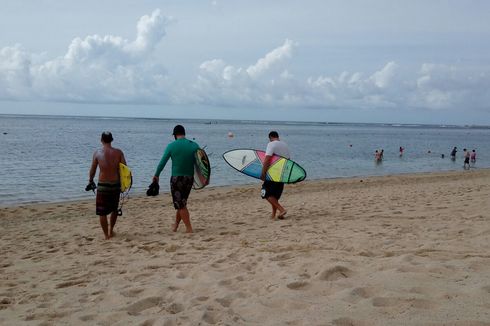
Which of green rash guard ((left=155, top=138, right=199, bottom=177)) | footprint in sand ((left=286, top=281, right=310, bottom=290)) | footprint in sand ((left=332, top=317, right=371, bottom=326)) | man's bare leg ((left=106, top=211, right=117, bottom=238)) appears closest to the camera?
footprint in sand ((left=332, top=317, right=371, bottom=326))

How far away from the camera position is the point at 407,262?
4277 mm

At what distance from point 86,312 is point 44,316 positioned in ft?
1.08

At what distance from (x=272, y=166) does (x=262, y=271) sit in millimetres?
3935

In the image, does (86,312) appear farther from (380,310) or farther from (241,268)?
(380,310)

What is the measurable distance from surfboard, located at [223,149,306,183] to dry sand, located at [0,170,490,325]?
78 centimetres

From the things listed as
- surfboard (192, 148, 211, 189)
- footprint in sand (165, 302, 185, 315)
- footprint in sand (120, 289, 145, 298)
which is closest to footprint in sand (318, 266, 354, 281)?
footprint in sand (165, 302, 185, 315)

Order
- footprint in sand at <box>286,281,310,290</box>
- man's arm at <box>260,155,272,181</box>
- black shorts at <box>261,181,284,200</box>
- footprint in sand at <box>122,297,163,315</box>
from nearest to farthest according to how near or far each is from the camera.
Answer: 1. footprint in sand at <box>122,297,163,315</box>
2. footprint in sand at <box>286,281,310,290</box>
3. man's arm at <box>260,155,272,181</box>
4. black shorts at <box>261,181,284,200</box>

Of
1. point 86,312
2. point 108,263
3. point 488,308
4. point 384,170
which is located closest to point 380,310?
point 488,308

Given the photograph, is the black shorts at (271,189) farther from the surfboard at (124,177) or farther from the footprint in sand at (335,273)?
the footprint in sand at (335,273)

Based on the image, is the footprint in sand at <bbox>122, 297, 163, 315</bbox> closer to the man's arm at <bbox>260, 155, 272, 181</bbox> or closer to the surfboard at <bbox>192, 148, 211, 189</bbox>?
the surfboard at <bbox>192, 148, 211, 189</bbox>

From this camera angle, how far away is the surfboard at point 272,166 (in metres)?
8.27

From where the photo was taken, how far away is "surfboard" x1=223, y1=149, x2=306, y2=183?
8266 mm

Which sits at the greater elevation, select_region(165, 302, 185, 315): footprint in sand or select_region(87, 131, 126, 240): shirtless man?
select_region(87, 131, 126, 240): shirtless man

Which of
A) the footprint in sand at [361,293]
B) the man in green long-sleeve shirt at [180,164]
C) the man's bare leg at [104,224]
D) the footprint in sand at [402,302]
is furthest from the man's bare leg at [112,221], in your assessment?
the footprint in sand at [402,302]
